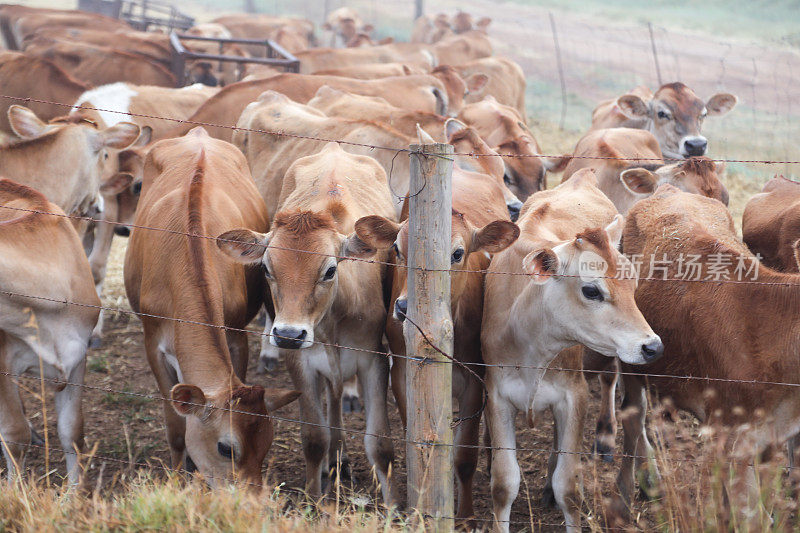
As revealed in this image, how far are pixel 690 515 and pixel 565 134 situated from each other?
14162 mm

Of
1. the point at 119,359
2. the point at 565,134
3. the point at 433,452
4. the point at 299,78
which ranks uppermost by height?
the point at 433,452

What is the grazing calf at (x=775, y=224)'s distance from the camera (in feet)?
19.4

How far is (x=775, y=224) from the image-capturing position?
6207 mm

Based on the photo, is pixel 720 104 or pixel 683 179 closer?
pixel 683 179

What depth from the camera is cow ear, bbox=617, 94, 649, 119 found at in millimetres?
9859

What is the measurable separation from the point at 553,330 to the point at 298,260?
1394 mm

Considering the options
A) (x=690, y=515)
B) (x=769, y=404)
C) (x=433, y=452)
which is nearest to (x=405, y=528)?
(x=433, y=452)

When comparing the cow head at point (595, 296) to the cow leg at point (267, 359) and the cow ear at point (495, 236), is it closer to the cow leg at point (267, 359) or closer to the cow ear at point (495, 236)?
the cow ear at point (495, 236)

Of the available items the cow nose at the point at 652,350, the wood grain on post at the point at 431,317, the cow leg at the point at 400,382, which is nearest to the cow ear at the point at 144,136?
the cow leg at the point at 400,382

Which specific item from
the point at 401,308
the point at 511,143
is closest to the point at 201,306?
the point at 401,308

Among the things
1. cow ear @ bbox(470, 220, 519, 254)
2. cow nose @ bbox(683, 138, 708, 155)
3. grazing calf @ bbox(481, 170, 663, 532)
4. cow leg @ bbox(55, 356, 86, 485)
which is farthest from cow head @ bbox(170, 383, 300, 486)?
cow nose @ bbox(683, 138, 708, 155)

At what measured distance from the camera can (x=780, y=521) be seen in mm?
3686

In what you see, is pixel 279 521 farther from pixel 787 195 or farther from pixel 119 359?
pixel 787 195

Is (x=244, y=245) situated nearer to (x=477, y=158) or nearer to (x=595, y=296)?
(x=595, y=296)
